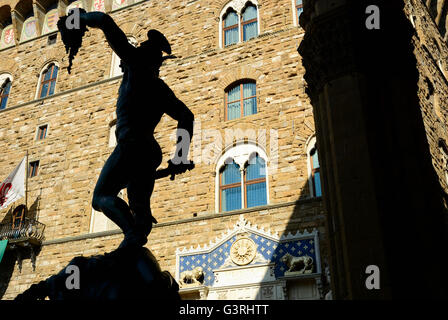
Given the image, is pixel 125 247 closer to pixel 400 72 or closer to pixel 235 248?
pixel 400 72

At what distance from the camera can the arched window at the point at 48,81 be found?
1803 centimetres

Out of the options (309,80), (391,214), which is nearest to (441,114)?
(309,80)

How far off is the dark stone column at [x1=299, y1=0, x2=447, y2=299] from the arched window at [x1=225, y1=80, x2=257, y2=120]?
7699mm

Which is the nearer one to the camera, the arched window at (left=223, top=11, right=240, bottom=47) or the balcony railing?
the balcony railing

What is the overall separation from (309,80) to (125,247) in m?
3.67

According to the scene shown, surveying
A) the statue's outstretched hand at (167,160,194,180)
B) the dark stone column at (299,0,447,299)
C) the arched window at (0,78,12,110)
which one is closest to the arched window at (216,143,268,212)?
the dark stone column at (299,0,447,299)

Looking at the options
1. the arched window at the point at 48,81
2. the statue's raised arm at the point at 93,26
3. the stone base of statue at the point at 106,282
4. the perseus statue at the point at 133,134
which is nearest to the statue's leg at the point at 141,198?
the perseus statue at the point at 133,134

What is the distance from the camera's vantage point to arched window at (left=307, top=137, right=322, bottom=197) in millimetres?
11195

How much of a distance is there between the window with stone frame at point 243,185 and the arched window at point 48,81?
933 cm

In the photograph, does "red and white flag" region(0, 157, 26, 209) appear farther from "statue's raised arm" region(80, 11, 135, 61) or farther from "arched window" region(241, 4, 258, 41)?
"statue's raised arm" region(80, 11, 135, 61)

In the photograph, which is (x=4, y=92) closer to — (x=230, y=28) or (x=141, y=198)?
(x=230, y=28)

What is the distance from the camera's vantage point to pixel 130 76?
11.3 feet

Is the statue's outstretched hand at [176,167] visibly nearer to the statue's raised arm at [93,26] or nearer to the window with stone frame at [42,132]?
the statue's raised arm at [93,26]

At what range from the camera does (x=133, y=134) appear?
3.31 meters
